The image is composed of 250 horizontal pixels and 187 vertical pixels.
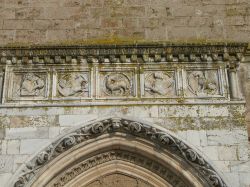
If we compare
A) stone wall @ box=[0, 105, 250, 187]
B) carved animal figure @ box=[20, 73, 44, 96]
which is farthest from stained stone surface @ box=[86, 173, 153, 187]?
carved animal figure @ box=[20, 73, 44, 96]

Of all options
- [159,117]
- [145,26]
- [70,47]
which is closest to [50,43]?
[70,47]

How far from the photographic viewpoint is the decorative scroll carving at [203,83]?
9375 millimetres

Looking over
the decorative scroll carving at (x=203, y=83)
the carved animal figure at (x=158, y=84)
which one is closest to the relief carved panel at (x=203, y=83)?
the decorative scroll carving at (x=203, y=83)

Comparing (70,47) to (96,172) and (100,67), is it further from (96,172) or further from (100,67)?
(96,172)

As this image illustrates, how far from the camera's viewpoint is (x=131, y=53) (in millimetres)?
9578

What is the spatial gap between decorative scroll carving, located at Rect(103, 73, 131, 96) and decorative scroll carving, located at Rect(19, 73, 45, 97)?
1.09 m

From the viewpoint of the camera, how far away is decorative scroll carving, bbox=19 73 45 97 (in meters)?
9.41

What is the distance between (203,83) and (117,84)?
145 cm

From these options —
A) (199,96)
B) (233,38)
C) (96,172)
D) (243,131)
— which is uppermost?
(233,38)

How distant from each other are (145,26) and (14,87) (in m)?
2.74

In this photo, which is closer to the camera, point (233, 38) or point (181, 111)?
point (181, 111)

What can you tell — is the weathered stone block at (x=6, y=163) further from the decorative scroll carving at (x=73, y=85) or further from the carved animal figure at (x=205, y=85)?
the carved animal figure at (x=205, y=85)

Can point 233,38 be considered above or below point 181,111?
above

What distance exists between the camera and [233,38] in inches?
409
